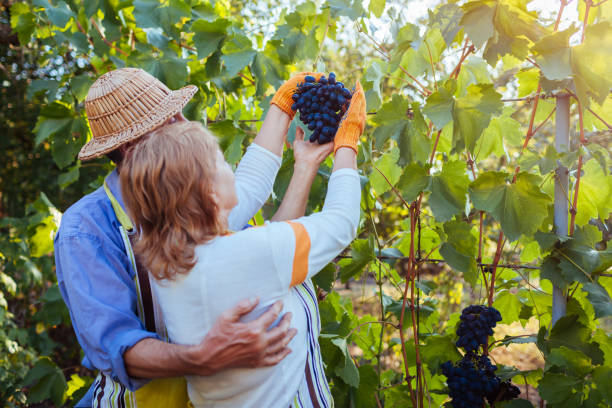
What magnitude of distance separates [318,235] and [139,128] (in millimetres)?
515

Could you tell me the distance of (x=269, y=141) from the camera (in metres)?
1.50

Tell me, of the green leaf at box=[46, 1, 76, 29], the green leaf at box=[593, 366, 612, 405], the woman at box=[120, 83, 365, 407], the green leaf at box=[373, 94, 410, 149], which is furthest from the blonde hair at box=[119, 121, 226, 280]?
the green leaf at box=[46, 1, 76, 29]

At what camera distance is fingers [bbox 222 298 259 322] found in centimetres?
105

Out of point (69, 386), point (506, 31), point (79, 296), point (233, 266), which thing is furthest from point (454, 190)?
point (69, 386)

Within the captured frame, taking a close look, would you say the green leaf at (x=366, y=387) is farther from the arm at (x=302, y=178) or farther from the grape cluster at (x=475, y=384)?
the arm at (x=302, y=178)

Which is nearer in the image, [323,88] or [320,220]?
[320,220]

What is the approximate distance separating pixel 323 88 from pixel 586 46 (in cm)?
66

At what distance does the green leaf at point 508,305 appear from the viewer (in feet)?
6.21

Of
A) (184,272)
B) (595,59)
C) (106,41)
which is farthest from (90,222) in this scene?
(106,41)

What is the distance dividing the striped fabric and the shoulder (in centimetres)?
46

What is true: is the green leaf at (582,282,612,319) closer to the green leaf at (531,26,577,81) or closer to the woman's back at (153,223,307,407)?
the green leaf at (531,26,577,81)

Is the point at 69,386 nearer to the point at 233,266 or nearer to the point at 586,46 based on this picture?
the point at 233,266

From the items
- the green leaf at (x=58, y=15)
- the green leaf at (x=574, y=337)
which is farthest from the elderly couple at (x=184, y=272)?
the green leaf at (x=58, y=15)

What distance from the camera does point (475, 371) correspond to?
1.50m
